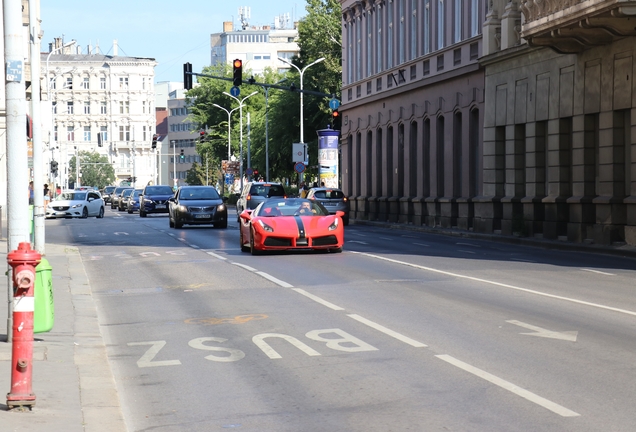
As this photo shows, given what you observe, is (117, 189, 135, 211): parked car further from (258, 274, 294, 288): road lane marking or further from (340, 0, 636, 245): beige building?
(258, 274, 294, 288): road lane marking

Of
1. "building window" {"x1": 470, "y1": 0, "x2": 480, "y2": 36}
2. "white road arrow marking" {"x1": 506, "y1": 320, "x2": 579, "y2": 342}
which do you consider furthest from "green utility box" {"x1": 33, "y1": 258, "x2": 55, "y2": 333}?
"building window" {"x1": 470, "y1": 0, "x2": 480, "y2": 36}

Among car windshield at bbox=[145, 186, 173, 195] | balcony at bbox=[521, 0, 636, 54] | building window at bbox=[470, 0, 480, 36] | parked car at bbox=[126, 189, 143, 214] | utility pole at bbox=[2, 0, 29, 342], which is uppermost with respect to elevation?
building window at bbox=[470, 0, 480, 36]

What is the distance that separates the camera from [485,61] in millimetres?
41500

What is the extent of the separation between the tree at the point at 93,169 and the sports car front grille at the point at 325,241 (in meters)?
145

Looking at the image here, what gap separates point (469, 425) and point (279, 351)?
389 centimetres

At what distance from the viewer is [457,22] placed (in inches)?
1837

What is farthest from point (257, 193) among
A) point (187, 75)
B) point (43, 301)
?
point (43, 301)

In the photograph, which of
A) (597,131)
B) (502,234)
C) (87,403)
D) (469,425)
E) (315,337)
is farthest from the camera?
(502,234)

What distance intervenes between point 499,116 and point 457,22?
705 cm

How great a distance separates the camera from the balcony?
2839 centimetres

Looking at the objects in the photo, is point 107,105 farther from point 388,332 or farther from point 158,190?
point 388,332

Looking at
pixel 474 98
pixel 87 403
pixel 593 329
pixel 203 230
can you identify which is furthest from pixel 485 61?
pixel 87 403

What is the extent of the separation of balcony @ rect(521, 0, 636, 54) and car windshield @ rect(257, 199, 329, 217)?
7573mm

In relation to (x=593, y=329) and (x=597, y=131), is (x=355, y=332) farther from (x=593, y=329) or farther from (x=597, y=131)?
(x=597, y=131)
